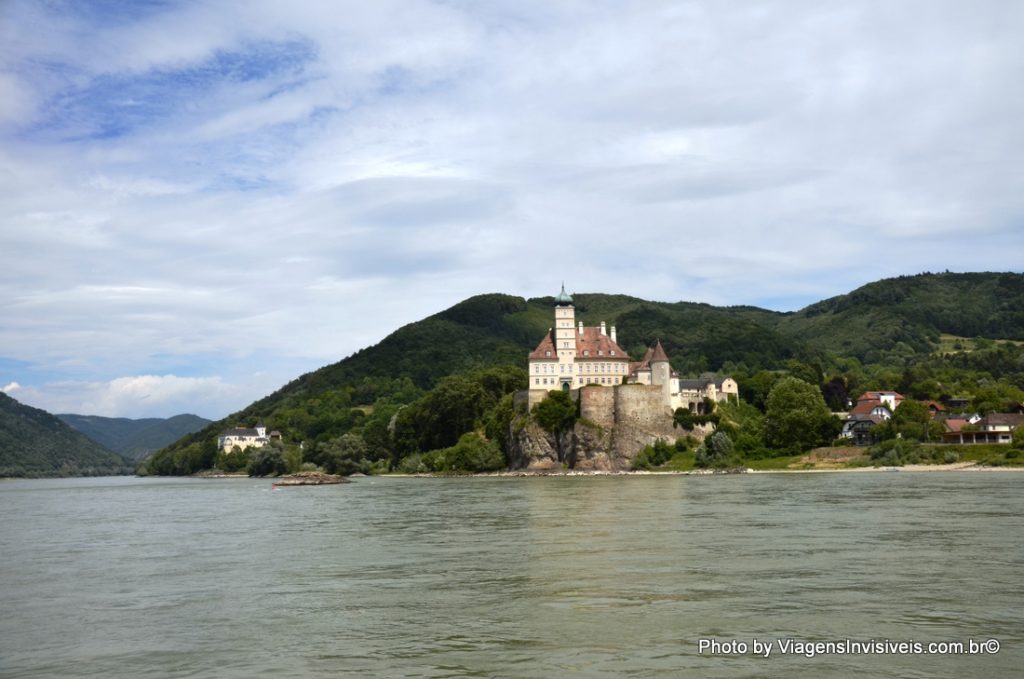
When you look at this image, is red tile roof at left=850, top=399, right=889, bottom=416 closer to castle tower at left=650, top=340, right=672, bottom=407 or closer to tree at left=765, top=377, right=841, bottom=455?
tree at left=765, top=377, right=841, bottom=455

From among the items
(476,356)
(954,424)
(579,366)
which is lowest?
(954,424)

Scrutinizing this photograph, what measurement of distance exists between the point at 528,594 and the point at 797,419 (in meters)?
64.8

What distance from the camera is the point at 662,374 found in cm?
Result: 8900

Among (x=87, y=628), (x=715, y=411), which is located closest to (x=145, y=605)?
(x=87, y=628)

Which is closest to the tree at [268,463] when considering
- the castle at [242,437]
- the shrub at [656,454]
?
the castle at [242,437]

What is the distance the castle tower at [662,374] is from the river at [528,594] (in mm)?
50588

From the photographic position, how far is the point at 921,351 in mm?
177125

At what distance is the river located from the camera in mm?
13203

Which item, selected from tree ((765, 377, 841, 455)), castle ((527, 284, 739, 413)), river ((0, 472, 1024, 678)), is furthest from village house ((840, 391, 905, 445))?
river ((0, 472, 1024, 678))

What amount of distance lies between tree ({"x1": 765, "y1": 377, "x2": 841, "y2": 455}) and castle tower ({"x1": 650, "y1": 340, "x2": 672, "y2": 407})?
9.59 metres

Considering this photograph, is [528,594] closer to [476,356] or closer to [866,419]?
[866,419]

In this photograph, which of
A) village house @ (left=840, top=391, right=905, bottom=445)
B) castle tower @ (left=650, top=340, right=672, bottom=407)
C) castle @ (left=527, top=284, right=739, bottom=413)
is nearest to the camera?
village house @ (left=840, top=391, right=905, bottom=445)

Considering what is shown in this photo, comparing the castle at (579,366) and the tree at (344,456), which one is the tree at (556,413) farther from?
the tree at (344,456)

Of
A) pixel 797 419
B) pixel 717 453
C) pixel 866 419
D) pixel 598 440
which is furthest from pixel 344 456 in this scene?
pixel 866 419
